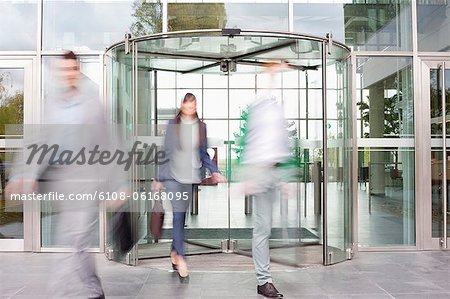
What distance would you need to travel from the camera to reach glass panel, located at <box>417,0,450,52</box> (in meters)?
7.00

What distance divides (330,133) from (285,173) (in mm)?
1907

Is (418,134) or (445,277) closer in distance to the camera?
(445,277)

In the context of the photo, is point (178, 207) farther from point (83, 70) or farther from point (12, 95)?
point (12, 95)

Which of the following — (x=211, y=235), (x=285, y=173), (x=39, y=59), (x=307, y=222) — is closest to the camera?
(x=285, y=173)

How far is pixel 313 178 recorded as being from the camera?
6.28 metres

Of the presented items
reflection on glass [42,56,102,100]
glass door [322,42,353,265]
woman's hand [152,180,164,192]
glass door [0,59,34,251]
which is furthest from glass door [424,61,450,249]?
glass door [0,59,34,251]

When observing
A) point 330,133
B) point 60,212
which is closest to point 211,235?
point 330,133

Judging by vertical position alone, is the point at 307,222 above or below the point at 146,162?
below


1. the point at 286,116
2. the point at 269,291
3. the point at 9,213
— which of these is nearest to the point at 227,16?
the point at 286,116

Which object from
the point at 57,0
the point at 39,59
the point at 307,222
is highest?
the point at 57,0

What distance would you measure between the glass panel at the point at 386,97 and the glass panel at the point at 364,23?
0.71 ft

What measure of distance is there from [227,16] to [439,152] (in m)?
3.20

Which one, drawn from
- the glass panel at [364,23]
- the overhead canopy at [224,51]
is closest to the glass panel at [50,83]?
the overhead canopy at [224,51]

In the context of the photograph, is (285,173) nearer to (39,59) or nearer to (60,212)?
(60,212)
